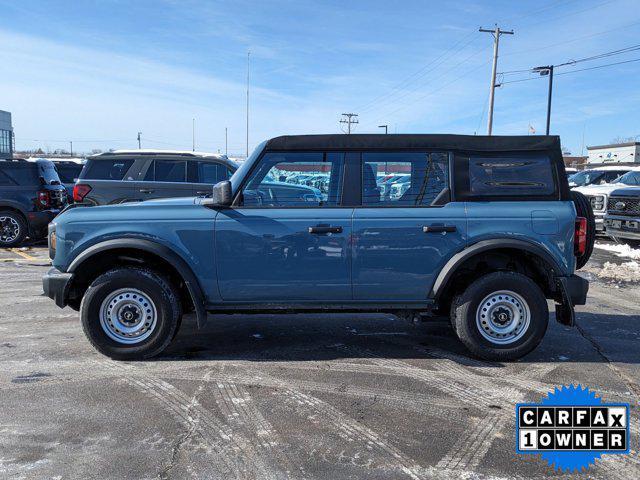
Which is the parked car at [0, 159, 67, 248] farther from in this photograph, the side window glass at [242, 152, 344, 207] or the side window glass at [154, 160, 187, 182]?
the side window glass at [242, 152, 344, 207]

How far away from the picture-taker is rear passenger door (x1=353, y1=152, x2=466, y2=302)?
177 inches

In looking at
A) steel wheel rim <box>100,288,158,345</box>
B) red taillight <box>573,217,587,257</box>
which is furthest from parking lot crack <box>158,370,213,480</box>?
red taillight <box>573,217,587,257</box>

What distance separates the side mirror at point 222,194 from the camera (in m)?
4.43

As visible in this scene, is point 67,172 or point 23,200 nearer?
point 23,200

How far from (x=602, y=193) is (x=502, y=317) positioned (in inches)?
410

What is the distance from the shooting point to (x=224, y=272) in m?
4.53

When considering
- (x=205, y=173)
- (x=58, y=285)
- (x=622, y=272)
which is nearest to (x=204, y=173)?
(x=205, y=173)

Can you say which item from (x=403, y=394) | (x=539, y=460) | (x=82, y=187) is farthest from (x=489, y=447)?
(x=82, y=187)

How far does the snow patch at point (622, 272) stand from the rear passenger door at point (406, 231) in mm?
5732

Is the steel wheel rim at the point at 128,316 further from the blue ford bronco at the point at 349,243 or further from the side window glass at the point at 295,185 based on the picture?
the side window glass at the point at 295,185

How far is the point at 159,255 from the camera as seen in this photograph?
445cm

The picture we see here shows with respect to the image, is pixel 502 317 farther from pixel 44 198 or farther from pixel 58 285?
pixel 44 198

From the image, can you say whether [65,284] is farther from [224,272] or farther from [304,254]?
[304,254]

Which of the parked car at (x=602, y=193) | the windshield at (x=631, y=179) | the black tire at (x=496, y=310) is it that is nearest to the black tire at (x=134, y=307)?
the black tire at (x=496, y=310)
